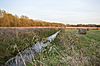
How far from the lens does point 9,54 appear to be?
22.2ft

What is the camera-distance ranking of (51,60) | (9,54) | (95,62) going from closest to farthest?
(95,62) < (51,60) < (9,54)

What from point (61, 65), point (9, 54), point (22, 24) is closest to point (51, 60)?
point (61, 65)

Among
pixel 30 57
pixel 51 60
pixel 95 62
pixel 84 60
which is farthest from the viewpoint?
pixel 51 60

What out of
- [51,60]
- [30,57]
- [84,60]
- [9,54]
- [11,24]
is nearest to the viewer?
[30,57]

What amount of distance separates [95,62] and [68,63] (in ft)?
3.44

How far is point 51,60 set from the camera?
5648 millimetres

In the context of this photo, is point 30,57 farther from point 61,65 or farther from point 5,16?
point 5,16

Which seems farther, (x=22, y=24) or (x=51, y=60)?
(x=22, y=24)

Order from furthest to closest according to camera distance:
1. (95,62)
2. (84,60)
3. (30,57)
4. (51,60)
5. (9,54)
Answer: (9,54) < (51,60) < (95,62) < (84,60) < (30,57)

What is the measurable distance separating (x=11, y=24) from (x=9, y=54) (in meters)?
68.4

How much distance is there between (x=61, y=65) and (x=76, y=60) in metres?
0.33

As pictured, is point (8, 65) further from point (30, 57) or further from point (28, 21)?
point (28, 21)

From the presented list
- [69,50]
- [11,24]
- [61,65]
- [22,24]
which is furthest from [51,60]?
[22,24]

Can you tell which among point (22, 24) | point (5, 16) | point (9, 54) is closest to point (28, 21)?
point (22, 24)
